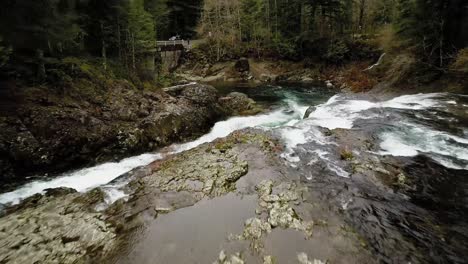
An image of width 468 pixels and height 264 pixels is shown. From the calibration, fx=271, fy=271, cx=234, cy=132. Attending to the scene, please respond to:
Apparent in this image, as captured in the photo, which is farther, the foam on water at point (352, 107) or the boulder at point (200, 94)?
the boulder at point (200, 94)

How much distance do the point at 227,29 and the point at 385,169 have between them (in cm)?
3910

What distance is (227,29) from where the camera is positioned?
43.8m

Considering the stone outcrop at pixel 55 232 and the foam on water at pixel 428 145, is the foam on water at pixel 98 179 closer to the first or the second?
the stone outcrop at pixel 55 232

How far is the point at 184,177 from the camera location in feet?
31.7

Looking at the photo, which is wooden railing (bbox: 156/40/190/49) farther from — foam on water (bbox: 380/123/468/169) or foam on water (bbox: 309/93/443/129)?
foam on water (bbox: 380/123/468/169)

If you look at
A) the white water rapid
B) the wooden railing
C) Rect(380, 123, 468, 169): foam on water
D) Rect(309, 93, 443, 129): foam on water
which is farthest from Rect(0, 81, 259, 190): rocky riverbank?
the wooden railing

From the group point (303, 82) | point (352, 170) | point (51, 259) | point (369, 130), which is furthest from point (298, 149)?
point (303, 82)

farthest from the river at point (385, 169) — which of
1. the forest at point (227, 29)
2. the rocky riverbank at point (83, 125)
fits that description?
the forest at point (227, 29)

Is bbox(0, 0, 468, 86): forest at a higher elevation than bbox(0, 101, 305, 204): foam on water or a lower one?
higher

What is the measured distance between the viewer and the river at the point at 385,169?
6598mm

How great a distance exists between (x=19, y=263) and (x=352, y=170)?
9.62 meters

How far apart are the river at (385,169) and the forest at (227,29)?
5.39m

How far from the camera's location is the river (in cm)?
660

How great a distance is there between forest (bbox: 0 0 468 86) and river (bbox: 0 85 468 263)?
212 inches
